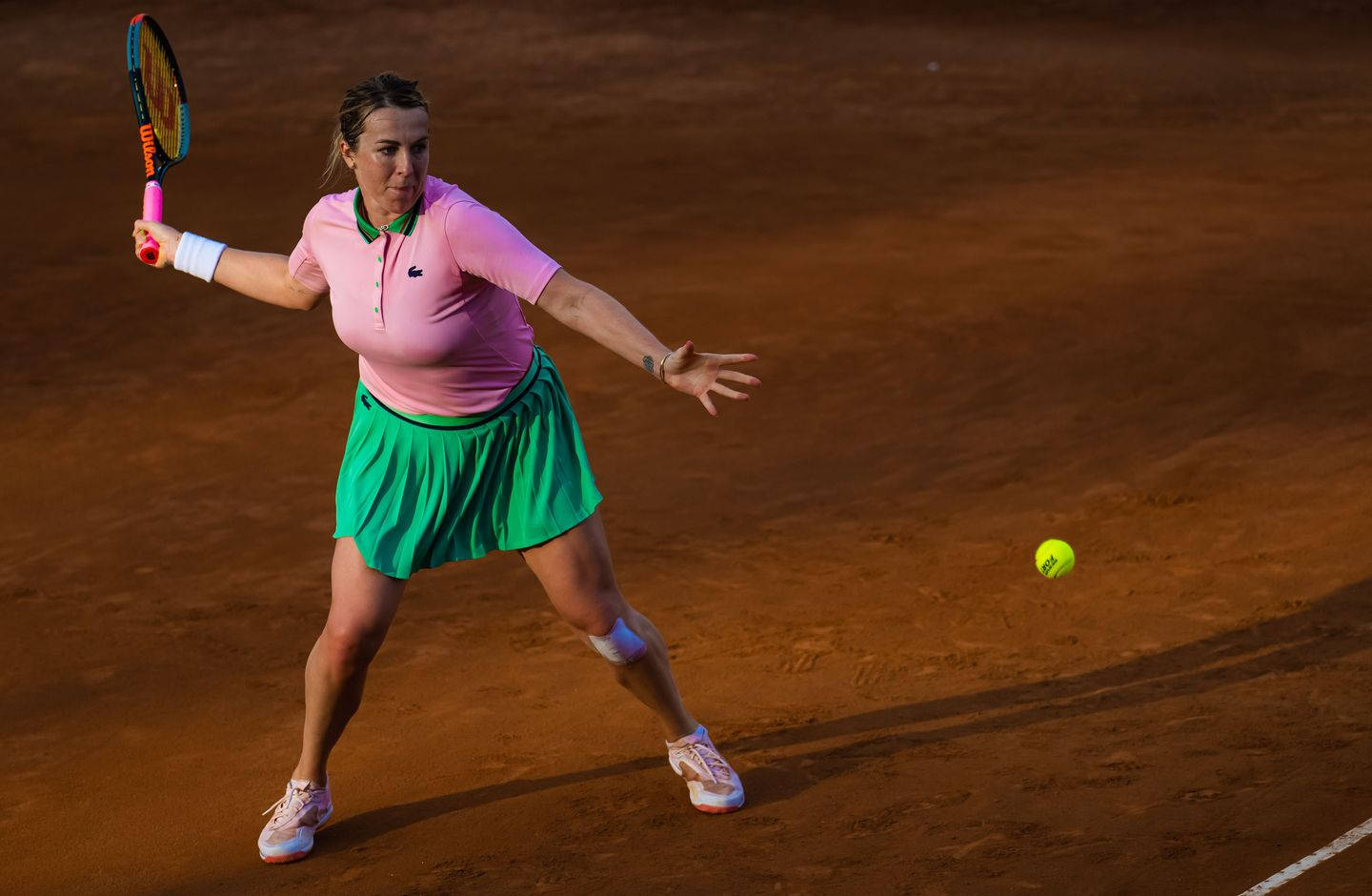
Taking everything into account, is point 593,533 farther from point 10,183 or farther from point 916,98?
point 916,98

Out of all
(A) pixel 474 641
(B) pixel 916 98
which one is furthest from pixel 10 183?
(A) pixel 474 641

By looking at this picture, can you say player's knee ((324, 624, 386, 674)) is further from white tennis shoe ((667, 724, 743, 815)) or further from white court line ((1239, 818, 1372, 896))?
white court line ((1239, 818, 1372, 896))

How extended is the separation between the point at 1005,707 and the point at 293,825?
2235mm

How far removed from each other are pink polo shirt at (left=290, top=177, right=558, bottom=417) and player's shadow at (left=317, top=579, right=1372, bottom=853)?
4.18 ft

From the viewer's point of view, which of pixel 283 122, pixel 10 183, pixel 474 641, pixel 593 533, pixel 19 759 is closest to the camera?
pixel 593 533

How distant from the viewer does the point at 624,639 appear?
440 centimetres

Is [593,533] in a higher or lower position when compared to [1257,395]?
higher

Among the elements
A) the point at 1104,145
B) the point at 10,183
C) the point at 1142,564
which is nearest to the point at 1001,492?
the point at 1142,564

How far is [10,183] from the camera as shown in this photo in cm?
1386

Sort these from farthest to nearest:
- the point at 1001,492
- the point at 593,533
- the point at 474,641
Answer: the point at 1001,492
the point at 474,641
the point at 593,533

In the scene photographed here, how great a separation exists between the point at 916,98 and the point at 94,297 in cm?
901

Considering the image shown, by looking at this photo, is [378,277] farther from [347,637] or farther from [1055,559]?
[1055,559]

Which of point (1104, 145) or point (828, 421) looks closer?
point (828, 421)

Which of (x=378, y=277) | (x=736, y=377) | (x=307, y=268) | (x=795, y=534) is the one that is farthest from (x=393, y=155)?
(x=795, y=534)
